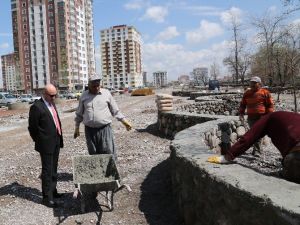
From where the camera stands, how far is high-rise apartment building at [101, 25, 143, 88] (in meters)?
158

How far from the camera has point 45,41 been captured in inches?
4491

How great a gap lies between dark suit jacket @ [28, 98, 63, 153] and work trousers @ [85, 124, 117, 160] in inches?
22.5

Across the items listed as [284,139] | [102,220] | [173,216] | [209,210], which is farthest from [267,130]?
[102,220]

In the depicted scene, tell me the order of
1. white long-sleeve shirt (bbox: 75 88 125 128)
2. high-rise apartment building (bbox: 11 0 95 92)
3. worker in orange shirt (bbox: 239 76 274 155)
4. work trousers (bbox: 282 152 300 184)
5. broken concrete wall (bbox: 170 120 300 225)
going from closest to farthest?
broken concrete wall (bbox: 170 120 300 225)
work trousers (bbox: 282 152 300 184)
white long-sleeve shirt (bbox: 75 88 125 128)
worker in orange shirt (bbox: 239 76 274 155)
high-rise apartment building (bbox: 11 0 95 92)

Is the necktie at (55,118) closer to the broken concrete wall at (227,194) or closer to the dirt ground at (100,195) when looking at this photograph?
the dirt ground at (100,195)

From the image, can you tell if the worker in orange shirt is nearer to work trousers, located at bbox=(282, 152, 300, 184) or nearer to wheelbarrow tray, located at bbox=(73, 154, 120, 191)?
wheelbarrow tray, located at bbox=(73, 154, 120, 191)

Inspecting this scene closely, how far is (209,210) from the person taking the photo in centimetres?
408

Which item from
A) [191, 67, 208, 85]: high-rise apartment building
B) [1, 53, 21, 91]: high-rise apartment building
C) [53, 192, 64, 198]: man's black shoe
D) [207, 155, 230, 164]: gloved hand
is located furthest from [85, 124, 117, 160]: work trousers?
[1, 53, 21, 91]: high-rise apartment building

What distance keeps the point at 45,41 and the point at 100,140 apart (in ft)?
370

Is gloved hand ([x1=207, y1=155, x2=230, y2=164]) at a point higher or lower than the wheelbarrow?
higher

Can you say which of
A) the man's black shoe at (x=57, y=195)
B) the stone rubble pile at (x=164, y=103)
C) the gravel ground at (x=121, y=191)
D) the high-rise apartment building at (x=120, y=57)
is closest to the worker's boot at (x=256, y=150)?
the gravel ground at (x=121, y=191)

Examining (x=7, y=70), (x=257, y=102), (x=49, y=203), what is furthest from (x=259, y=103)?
(x=7, y=70)

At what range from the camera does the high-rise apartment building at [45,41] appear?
112 metres

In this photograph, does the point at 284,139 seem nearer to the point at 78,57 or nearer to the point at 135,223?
the point at 135,223
